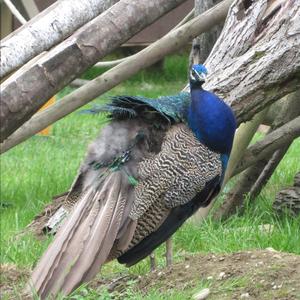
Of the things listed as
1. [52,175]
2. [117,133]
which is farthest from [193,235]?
[52,175]

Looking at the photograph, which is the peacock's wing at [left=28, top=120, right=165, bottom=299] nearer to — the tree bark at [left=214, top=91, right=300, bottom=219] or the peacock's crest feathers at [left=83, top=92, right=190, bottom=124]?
the peacock's crest feathers at [left=83, top=92, right=190, bottom=124]

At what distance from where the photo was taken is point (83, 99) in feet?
14.3

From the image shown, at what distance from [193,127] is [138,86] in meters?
7.24

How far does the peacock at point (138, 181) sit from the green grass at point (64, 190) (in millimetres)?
288

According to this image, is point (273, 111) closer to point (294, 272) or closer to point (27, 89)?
point (294, 272)

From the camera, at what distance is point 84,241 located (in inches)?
135

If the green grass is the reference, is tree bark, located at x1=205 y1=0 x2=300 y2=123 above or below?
above

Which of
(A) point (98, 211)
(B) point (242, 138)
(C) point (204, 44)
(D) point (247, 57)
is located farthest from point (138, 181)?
(C) point (204, 44)

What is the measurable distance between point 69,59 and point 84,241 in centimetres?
133

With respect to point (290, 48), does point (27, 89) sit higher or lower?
higher

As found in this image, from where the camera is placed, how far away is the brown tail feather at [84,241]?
10.9 feet

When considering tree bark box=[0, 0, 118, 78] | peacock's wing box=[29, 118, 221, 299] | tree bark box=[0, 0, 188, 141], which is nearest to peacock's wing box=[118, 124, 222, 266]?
peacock's wing box=[29, 118, 221, 299]

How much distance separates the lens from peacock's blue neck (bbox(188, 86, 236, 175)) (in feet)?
12.4

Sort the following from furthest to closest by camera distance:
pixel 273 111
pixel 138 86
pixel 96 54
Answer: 1. pixel 138 86
2. pixel 273 111
3. pixel 96 54
